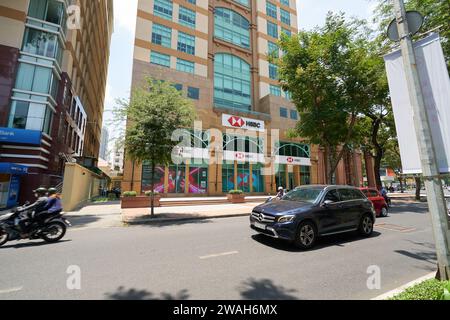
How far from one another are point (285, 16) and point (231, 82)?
2072cm

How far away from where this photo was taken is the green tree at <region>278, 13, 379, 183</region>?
1501cm

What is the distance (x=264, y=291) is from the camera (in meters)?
3.63

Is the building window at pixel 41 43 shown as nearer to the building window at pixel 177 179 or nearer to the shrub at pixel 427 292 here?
the building window at pixel 177 179

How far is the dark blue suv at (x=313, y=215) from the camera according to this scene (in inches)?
229

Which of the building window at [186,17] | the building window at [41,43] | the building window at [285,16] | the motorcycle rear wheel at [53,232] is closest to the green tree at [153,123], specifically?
the motorcycle rear wheel at [53,232]

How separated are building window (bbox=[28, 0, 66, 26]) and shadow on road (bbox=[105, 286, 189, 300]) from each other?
81.8ft

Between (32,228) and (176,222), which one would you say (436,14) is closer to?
(176,222)

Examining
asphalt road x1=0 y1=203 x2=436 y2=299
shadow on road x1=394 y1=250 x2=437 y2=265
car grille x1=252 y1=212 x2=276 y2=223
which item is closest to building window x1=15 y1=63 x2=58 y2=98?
asphalt road x1=0 y1=203 x2=436 y2=299

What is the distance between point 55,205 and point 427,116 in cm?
1035

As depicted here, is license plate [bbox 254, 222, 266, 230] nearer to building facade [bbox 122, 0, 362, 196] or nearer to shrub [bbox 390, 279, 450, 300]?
shrub [bbox 390, 279, 450, 300]

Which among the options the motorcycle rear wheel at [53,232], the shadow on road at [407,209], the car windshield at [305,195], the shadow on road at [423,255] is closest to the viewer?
the shadow on road at [423,255]

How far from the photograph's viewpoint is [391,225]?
9.64m

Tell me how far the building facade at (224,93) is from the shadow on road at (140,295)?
61.4ft
